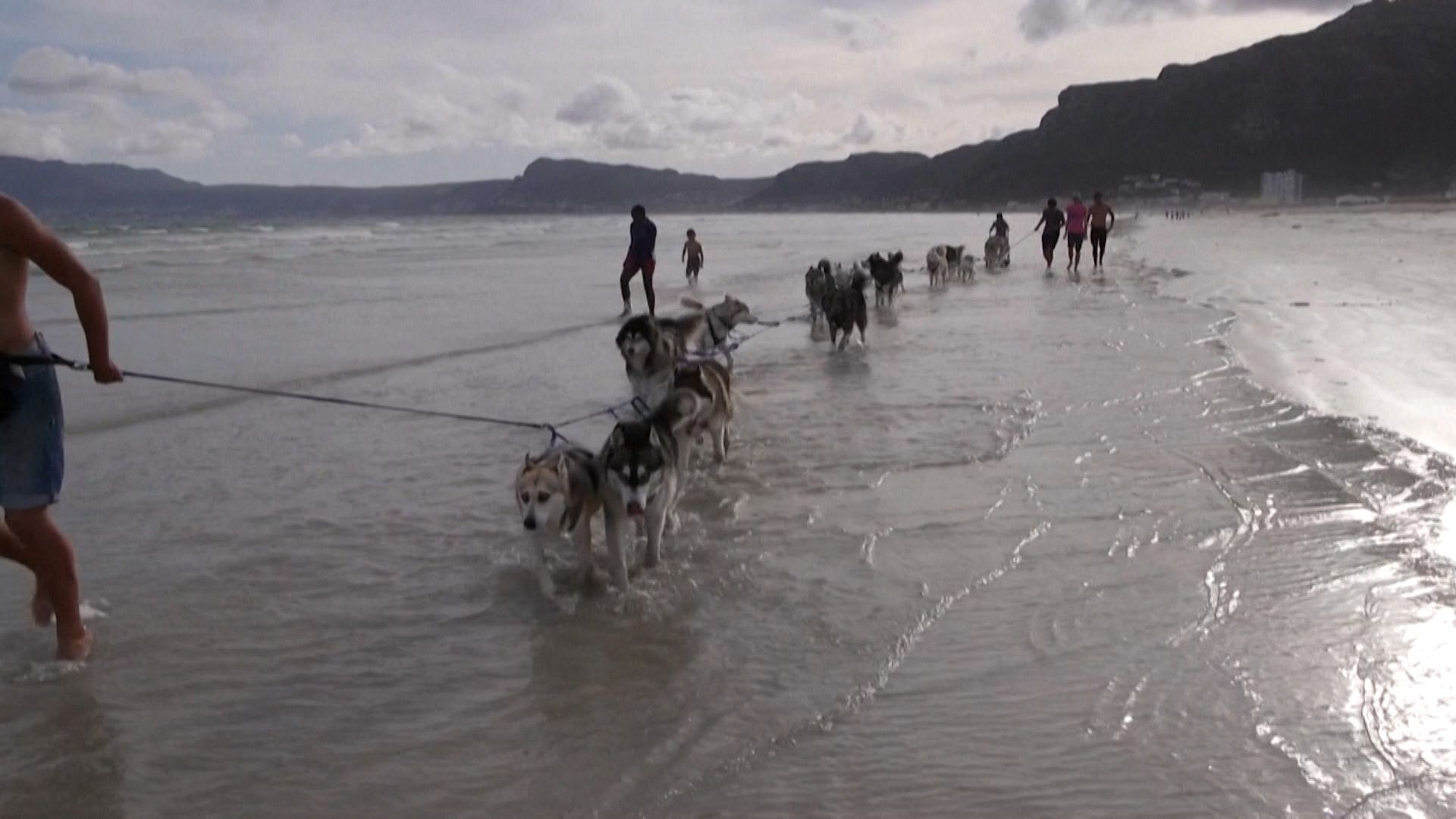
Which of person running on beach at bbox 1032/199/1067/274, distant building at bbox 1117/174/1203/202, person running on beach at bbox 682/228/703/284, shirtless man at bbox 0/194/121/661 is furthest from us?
distant building at bbox 1117/174/1203/202

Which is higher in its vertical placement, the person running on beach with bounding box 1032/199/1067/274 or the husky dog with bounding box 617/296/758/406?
the person running on beach with bounding box 1032/199/1067/274

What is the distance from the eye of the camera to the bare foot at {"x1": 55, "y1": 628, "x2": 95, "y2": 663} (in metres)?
4.60

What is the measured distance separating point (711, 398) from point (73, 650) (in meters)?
4.01

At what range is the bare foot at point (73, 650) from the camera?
4.60m

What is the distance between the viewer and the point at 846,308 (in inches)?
527

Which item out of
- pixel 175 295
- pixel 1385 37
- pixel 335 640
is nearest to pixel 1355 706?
pixel 335 640

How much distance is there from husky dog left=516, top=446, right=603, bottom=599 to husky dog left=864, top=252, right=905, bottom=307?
12603mm

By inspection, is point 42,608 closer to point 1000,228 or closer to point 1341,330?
point 1341,330

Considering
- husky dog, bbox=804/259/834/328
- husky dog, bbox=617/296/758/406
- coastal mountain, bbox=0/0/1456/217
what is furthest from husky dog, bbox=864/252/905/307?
coastal mountain, bbox=0/0/1456/217

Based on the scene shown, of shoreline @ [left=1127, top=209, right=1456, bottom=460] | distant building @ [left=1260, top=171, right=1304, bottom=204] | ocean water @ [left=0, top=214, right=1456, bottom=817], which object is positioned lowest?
ocean water @ [left=0, top=214, right=1456, bottom=817]

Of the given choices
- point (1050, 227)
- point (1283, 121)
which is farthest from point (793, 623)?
point (1283, 121)

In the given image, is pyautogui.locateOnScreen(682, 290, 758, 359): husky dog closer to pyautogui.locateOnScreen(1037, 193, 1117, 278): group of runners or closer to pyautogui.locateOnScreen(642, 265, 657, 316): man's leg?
pyautogui.locateOnScreen(642, 265, 657, 316): man's leg

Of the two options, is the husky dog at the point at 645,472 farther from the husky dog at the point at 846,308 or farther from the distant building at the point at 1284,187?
the distant building at the point at 1284,187

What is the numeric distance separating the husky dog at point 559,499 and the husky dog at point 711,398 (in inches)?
65.0
